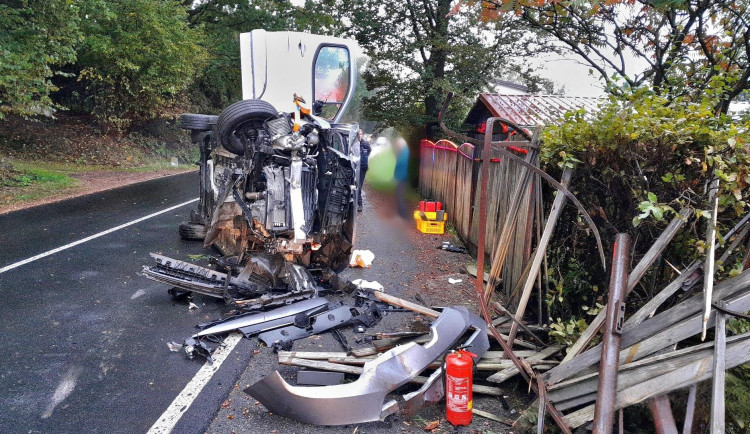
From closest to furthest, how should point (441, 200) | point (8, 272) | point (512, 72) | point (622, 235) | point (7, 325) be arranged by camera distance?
point (622, 235) < point (7, 325) < point (8, 272) < point (441, 200) < point (512, 72)

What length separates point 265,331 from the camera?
15.4 ft

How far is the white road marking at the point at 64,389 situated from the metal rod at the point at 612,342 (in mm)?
3554

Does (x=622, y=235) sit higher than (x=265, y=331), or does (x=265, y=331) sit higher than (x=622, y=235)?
(x=622, y=235)

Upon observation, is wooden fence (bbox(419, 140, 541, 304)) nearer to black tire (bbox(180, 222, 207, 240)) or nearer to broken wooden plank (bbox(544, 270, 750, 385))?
broken wooden plank (bbox(544, 270, 750, 385))

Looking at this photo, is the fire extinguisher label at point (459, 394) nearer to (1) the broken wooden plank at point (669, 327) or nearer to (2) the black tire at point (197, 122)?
(1) the broken wooden plank at point (669, 327)

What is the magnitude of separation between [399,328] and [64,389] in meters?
2.90

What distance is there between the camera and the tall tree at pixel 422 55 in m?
17.4

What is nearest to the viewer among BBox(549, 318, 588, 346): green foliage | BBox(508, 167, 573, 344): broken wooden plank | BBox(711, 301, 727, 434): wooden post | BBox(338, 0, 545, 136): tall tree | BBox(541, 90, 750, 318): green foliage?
BBox(711, 301, 727, 434): wooden post

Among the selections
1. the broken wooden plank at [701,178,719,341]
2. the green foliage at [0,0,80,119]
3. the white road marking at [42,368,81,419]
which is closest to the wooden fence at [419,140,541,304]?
the broken wooden plank at [701,178,719,341]

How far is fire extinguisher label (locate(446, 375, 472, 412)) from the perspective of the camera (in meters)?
3.29

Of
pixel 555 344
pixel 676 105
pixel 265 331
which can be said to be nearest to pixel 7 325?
pixel 265 331

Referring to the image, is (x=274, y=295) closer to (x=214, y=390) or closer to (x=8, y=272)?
(x=214, y=390)

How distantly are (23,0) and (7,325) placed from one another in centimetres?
953

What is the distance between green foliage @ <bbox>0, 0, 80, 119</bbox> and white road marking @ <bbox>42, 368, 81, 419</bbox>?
9.36 metres
